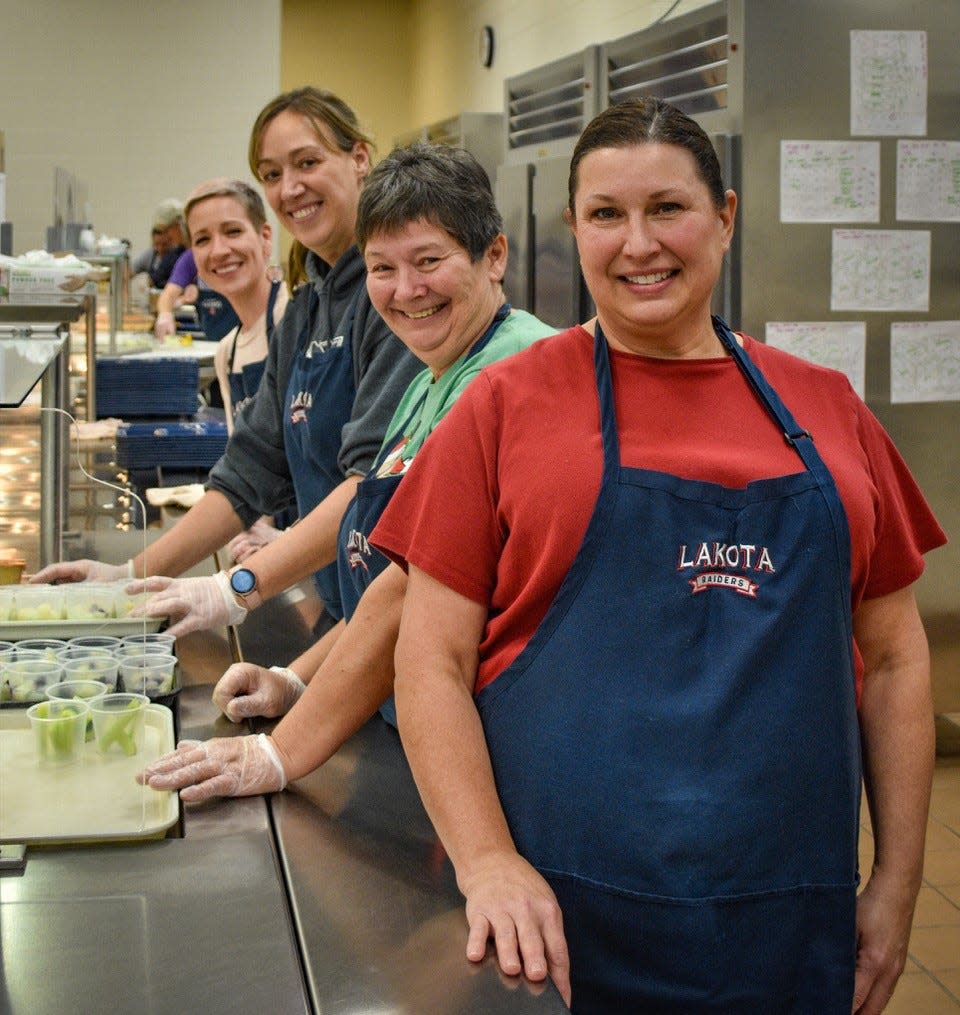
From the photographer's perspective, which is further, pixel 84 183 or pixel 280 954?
pixel 84 183

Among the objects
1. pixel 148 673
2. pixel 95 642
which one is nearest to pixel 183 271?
pixel 95 642

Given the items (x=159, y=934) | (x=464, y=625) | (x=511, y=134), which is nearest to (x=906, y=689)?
(x=464, y=625)

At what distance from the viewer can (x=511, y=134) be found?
567cm

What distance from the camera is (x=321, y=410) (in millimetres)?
2451

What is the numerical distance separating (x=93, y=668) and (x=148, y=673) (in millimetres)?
79

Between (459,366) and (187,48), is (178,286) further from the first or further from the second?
(459,366)

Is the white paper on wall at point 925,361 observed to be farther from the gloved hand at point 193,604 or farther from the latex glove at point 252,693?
the latex glove at point 252,693

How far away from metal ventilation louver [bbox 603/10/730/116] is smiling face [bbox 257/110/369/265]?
1.59 metres

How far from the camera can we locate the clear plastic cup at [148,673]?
1.89 m

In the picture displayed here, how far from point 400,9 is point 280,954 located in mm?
13600

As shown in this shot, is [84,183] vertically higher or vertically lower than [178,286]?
higher

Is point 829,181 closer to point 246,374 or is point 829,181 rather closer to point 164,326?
point 246,374

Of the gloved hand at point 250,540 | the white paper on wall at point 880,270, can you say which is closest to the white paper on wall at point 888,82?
the white paper on wall at point 880,270

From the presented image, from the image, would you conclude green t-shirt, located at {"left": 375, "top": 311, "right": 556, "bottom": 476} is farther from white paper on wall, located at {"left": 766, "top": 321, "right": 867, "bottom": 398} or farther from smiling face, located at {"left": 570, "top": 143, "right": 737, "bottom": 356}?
white paper on wall, located at {"left": 766, "top": 321, "right": 867, "bottom": 398}
